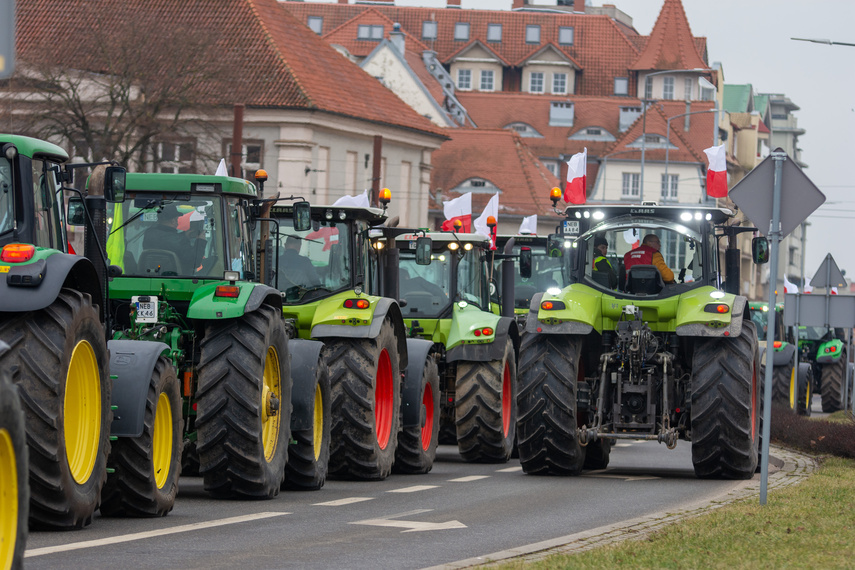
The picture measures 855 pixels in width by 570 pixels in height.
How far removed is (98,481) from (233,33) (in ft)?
164

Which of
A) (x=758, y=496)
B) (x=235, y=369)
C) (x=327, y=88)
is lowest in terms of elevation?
(x=758, y=496)

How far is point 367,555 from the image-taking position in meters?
9.39

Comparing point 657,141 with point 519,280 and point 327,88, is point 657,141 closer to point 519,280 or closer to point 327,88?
point 327,88

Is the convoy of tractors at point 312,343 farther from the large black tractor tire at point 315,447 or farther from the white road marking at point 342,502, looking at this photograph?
the white road marking at point 342,502

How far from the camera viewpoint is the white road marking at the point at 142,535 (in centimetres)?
883

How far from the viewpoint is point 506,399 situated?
61.9 feet

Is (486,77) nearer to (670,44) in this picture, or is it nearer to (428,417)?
(670,44)

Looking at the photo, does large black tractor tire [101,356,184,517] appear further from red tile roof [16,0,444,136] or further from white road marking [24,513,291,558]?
red tile roof [16,0,444,136]

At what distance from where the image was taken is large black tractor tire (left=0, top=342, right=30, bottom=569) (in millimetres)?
6586

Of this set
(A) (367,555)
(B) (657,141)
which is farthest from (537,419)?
(B) (657,141)

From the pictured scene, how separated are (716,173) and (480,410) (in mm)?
9877

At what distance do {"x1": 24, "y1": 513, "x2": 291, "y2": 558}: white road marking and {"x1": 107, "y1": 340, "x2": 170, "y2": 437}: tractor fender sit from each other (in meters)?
0.68

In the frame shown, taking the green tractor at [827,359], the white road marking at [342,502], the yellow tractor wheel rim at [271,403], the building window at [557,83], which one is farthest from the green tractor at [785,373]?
the building window at [557,83]

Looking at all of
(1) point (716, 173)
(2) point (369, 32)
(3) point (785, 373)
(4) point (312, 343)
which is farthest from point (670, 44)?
(4) point (312, 343)
